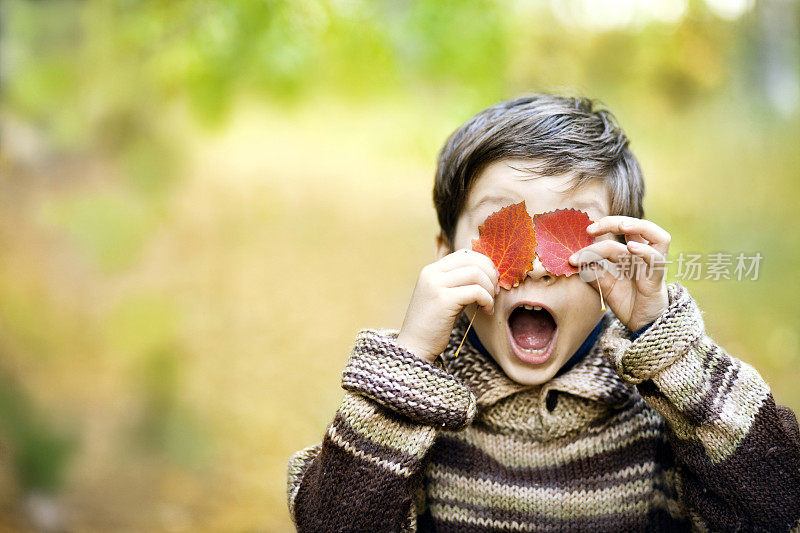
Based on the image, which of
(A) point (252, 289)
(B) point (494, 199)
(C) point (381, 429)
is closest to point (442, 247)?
(B) point (494, 199)

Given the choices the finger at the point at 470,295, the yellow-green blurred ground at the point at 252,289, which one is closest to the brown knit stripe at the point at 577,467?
the finger at the point at 470,295

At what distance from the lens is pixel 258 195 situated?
4.05m

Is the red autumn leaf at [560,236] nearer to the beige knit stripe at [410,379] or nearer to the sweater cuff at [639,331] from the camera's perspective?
the sweater cuff at [639,331]

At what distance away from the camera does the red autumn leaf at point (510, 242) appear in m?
1.23

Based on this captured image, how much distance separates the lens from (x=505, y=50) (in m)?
4.05

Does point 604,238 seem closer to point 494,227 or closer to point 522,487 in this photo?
point 494,227

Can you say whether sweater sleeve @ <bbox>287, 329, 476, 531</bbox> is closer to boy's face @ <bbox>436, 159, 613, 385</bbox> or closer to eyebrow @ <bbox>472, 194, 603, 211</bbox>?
boy's face @ <bbox>436, 159, 613, 385</bbox>

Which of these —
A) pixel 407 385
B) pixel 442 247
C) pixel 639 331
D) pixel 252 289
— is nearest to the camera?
pixel 407 385

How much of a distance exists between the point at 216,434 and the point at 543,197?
118 inches

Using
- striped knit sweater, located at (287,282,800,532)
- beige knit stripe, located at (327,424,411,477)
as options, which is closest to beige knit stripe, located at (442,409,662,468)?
striped knit sweater, located at (287,282,800,532)

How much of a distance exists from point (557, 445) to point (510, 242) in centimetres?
41

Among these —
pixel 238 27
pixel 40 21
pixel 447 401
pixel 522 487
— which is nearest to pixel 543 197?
pixel 447 401

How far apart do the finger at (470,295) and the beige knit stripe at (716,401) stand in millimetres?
319

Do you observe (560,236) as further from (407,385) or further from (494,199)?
(407,385)
